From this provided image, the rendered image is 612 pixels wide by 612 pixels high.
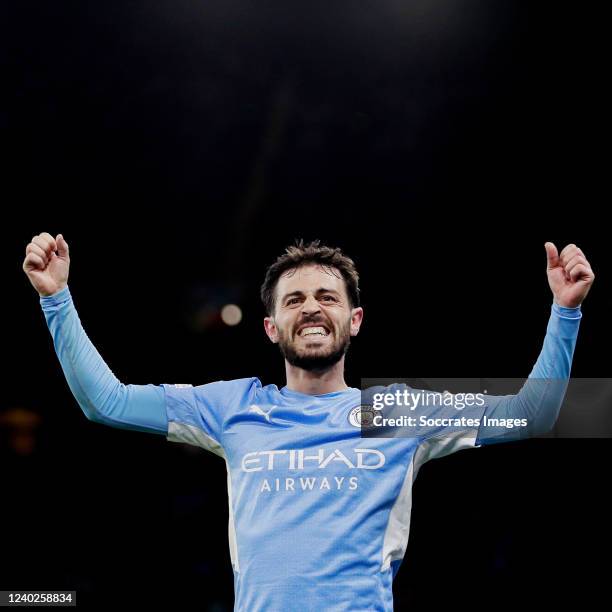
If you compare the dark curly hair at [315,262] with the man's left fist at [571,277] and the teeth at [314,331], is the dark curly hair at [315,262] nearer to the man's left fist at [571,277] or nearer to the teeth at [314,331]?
the teeth at [314,331]

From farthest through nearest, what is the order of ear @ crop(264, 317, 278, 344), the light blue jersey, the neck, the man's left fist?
1. ear @ crop(264, 317, 278, 344)
2. the neck
3. the man's left fist
4. the light blue jersey

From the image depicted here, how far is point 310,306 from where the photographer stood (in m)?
3.24

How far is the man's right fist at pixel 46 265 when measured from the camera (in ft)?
9.77

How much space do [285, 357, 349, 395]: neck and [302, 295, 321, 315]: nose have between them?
0.74ft

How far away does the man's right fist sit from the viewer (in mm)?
2977

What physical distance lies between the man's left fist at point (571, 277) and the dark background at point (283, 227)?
2.95 meters

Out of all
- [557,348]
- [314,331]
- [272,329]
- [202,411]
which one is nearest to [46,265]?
[202,411]

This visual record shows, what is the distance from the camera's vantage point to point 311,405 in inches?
124

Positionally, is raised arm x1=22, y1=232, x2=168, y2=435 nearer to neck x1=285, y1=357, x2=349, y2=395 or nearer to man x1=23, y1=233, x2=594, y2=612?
man x1=23, y1=233, x2=594, y2=612

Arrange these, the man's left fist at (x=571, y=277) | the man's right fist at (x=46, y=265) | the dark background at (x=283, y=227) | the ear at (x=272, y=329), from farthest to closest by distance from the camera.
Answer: the dark background at (x=283, y=227) → the ear at (x=272, y=329) → the man's right fist at (x=46, y=265) → the man's left fist at (x=571, y=277)

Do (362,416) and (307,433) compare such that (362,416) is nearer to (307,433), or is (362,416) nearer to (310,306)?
(307,433)

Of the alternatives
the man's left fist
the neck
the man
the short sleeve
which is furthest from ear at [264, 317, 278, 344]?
the man's left fist

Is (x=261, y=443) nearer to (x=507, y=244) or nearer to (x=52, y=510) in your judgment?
(x=507, y=244)

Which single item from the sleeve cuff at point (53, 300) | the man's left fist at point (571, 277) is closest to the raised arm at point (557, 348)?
the man's left fist at point (571, 277)
